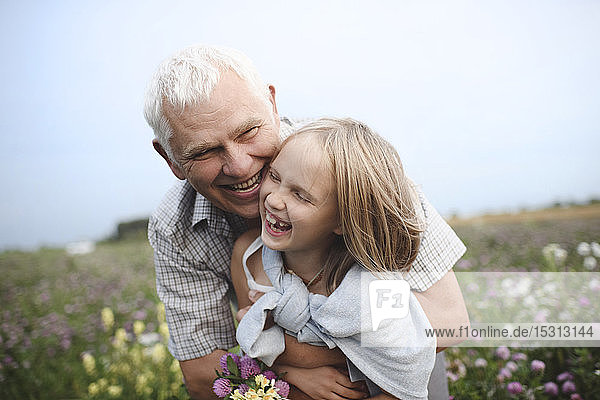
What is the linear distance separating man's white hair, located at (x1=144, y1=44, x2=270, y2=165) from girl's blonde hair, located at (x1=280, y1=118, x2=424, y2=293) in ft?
1.31

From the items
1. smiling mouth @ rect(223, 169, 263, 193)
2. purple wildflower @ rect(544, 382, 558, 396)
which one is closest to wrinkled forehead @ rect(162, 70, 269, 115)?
smiling mouth @ rect(223, 169, 263, 193)

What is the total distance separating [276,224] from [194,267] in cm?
80

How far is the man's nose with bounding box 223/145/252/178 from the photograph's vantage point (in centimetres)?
216

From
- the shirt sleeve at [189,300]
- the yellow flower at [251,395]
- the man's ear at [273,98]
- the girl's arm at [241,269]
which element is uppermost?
the man's ear at [273,98]

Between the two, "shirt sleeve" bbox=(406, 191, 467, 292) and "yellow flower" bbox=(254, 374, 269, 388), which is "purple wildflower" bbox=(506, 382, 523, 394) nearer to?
"shirt sleeve" bbox=(406, 191, 467, 292)

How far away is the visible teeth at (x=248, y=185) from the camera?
227 cm

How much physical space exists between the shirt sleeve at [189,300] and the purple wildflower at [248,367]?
678 mm

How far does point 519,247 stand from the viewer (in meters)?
5.66

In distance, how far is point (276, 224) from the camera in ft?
6.59

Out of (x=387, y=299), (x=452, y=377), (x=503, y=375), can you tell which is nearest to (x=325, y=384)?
(x=387, y=299)

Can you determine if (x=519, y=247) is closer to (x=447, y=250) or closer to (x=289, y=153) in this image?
(x=447, y=250)

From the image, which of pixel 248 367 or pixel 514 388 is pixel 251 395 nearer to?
pixel 248 367

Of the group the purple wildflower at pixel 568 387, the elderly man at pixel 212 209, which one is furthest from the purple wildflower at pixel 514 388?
the elderly man at pixel 212 209

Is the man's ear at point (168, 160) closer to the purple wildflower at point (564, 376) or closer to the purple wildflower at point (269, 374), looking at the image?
the purple wildflower at point (269, 374)
